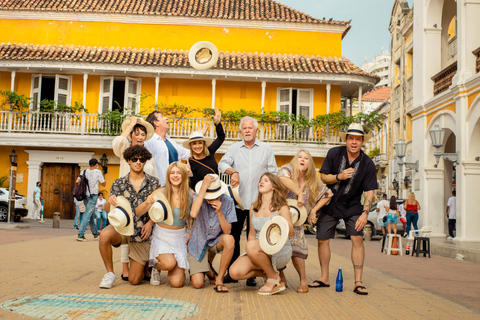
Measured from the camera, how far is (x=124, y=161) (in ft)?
23.0

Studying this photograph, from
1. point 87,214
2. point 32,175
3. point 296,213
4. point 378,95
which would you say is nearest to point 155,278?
point 296,213

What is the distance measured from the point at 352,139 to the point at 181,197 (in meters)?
2.20

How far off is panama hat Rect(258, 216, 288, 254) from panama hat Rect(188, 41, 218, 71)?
5.14 metres

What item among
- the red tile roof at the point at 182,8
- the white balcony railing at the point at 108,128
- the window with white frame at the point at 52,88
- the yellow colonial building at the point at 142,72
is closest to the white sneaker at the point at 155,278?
the white balcony railing at the point at 108,128

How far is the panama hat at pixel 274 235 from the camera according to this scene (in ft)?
19.5

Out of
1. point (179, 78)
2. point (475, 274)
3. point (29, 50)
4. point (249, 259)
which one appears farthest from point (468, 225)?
point (29, 50)

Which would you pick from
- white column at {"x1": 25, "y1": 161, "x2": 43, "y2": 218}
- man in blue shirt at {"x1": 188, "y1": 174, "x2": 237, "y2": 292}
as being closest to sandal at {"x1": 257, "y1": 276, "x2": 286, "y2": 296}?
man in blue shirt at {"x1": 188, "y1": 174, "x2": 237, "y2": 292}

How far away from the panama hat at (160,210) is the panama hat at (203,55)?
15.8ft

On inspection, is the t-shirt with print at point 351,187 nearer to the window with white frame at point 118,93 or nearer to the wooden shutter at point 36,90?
the window with white frame at point 118,93

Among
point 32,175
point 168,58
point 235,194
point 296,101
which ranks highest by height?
point 168,58

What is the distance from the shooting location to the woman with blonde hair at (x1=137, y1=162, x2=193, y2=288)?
6391 mm

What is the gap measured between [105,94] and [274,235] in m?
22.1

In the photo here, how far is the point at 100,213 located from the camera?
52.9ft

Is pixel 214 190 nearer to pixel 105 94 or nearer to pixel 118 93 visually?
pixel 118 93
